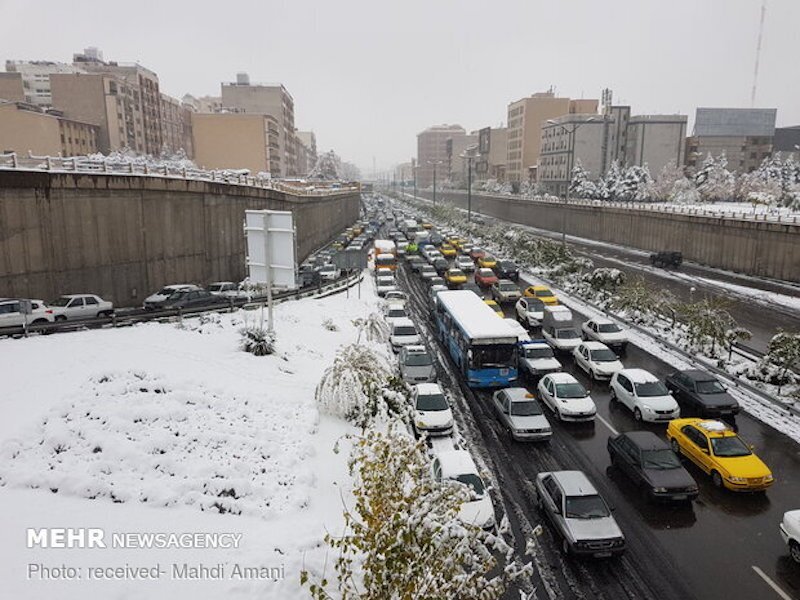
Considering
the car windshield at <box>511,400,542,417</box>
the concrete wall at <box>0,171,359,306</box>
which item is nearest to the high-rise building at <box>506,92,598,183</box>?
the concrete wall at <box>0,171,359,306</box>

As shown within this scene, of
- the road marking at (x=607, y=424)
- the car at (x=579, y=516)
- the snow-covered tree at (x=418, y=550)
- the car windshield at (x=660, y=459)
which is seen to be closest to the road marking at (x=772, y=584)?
the car at (x=579, y=516)

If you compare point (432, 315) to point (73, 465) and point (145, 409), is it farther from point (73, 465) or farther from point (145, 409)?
point (73, 465)

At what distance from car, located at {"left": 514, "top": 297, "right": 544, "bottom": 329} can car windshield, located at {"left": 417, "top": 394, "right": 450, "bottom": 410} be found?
45.8 ft

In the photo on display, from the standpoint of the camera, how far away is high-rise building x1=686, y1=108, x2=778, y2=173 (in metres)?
129

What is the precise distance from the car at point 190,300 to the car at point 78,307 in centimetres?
272

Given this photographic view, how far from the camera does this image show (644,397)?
18.7m

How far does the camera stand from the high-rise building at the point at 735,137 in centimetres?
12891

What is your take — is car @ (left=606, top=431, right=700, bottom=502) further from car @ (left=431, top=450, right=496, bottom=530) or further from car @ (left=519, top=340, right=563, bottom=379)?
car @ (left=519, top=340, right=563, bottom=379)

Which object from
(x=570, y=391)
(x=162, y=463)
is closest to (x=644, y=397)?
(x=570, y=391)

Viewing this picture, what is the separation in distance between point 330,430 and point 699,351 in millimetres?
18437

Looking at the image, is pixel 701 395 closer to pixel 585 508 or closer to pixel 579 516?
pixel 585 508

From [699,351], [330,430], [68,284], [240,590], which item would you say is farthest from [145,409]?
[699,351]

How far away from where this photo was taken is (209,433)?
42.8ft

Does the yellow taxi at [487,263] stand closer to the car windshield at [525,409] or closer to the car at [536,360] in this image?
the car at [536,360]
